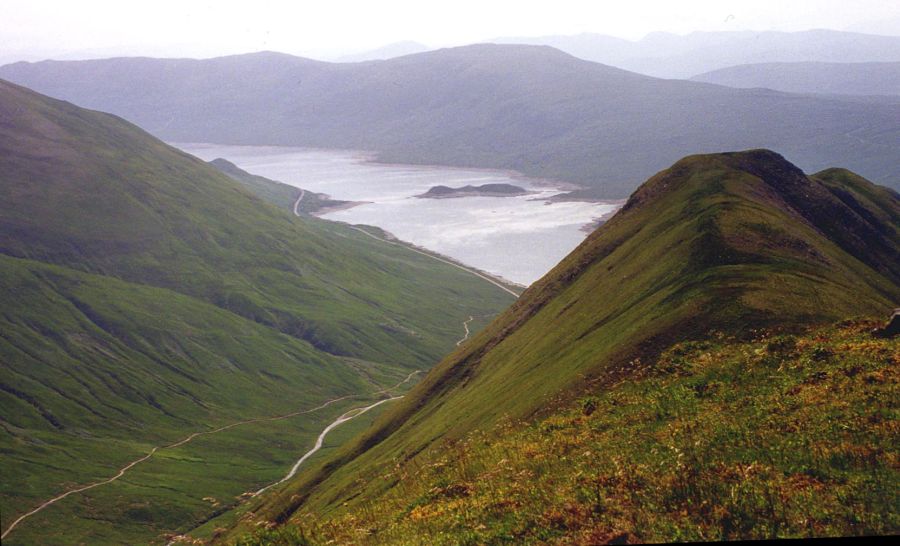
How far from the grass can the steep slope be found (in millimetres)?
7231

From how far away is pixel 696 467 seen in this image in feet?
64.3

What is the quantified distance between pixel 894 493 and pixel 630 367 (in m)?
21.4

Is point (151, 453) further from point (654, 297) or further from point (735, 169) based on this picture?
point (654, 297)

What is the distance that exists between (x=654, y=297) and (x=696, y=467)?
98.6 feet

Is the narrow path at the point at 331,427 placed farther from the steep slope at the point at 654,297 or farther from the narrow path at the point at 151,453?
the steep slope at the point at 654,297

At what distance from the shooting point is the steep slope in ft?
131

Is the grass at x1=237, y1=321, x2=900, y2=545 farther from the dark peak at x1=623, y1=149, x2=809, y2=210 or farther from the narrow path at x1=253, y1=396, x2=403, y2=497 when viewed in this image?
the narrow path at x1=253, y1=396, x2=403, y2=497

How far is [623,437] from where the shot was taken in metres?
24.9

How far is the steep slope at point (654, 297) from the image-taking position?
131 feet

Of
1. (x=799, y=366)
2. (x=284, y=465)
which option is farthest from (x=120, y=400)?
(x=799, y=366)

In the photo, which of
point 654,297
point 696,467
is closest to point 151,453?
point 654,297

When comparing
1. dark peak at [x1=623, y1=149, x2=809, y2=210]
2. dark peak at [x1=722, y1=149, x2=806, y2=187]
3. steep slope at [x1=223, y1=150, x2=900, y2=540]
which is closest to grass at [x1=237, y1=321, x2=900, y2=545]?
steep slope at [x1=223, y1=150, x2=900, y2=540]

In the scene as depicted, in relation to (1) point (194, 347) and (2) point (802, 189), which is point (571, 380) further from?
(1) point (194, 347)

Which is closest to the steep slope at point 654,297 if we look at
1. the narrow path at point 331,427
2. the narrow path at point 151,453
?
the narrow path at point 151,453
